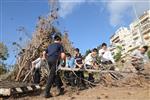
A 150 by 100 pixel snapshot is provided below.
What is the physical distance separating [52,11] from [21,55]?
212 cm

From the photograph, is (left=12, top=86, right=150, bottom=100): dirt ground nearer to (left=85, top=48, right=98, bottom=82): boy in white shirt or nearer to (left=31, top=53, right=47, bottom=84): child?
(left=85, top=48, right=98, bottom=82): boy in white shirt

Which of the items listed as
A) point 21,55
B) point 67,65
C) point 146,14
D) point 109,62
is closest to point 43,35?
point 21,55

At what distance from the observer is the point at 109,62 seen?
34.6 ft

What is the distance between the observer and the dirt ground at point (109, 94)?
7.85 metres

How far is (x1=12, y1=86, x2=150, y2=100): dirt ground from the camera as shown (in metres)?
7.85

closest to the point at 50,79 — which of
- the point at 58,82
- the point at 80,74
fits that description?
the point at 58,82

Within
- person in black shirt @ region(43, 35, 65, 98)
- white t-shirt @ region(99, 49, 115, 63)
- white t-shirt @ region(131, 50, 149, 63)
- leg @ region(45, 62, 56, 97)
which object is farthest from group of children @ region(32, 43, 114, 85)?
leg @ region(45, 62, 56, 97)

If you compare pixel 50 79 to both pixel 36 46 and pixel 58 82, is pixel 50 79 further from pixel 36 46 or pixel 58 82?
pixel 36 46

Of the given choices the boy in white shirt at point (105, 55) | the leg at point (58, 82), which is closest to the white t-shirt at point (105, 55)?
the boy in white shirt at point (105, 55)

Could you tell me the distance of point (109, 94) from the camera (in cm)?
841

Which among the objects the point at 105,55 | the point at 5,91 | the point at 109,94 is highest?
the point at 105,55

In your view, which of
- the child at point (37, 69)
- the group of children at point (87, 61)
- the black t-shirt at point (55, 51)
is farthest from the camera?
the child at point (37, 69)

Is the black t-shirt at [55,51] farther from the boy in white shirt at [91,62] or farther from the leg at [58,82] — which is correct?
the boy in white shirt at [91,62]

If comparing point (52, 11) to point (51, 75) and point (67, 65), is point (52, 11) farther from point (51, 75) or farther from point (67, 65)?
point (51, 75)
